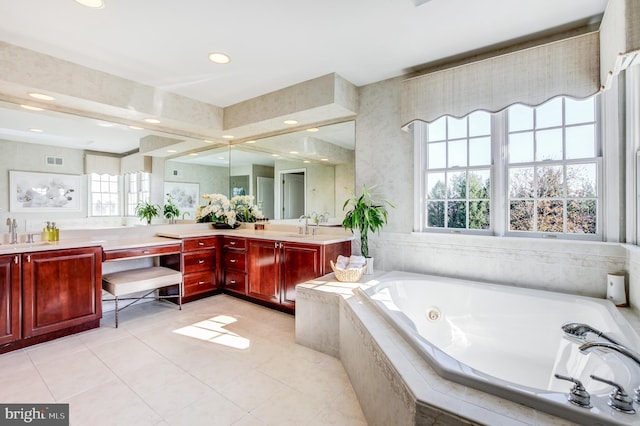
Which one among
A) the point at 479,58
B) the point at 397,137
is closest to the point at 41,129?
the point at 397,137

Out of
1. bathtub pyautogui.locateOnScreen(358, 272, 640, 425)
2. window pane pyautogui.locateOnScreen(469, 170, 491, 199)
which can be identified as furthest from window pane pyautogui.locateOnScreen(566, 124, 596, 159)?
bathtub pyautogui.locateOnScreen(358, 272, 640, 425)

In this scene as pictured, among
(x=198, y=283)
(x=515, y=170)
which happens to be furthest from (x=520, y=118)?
(x=198, y=283)

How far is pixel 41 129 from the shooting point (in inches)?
119

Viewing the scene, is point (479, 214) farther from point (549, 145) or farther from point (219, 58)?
point (219, 58)

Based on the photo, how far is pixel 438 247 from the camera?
117 inches

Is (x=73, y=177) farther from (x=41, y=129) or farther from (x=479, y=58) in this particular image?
(x=479, y=58)

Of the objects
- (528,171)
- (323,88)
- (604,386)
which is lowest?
(604,386)

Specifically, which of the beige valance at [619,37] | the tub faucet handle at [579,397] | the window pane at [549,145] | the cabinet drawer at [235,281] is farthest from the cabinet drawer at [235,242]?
the beige valance at [619,37]

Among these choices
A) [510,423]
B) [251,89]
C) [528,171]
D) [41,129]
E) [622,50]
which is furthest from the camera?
[251,89]

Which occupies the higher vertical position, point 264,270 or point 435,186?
point 435,186

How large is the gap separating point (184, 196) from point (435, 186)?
323 cm

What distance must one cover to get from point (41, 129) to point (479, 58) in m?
4.16

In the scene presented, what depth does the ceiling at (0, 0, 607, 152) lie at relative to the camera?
2066 mm

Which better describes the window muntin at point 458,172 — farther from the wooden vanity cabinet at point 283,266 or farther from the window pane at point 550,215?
the wooden vanity cabinet at point 283,266
